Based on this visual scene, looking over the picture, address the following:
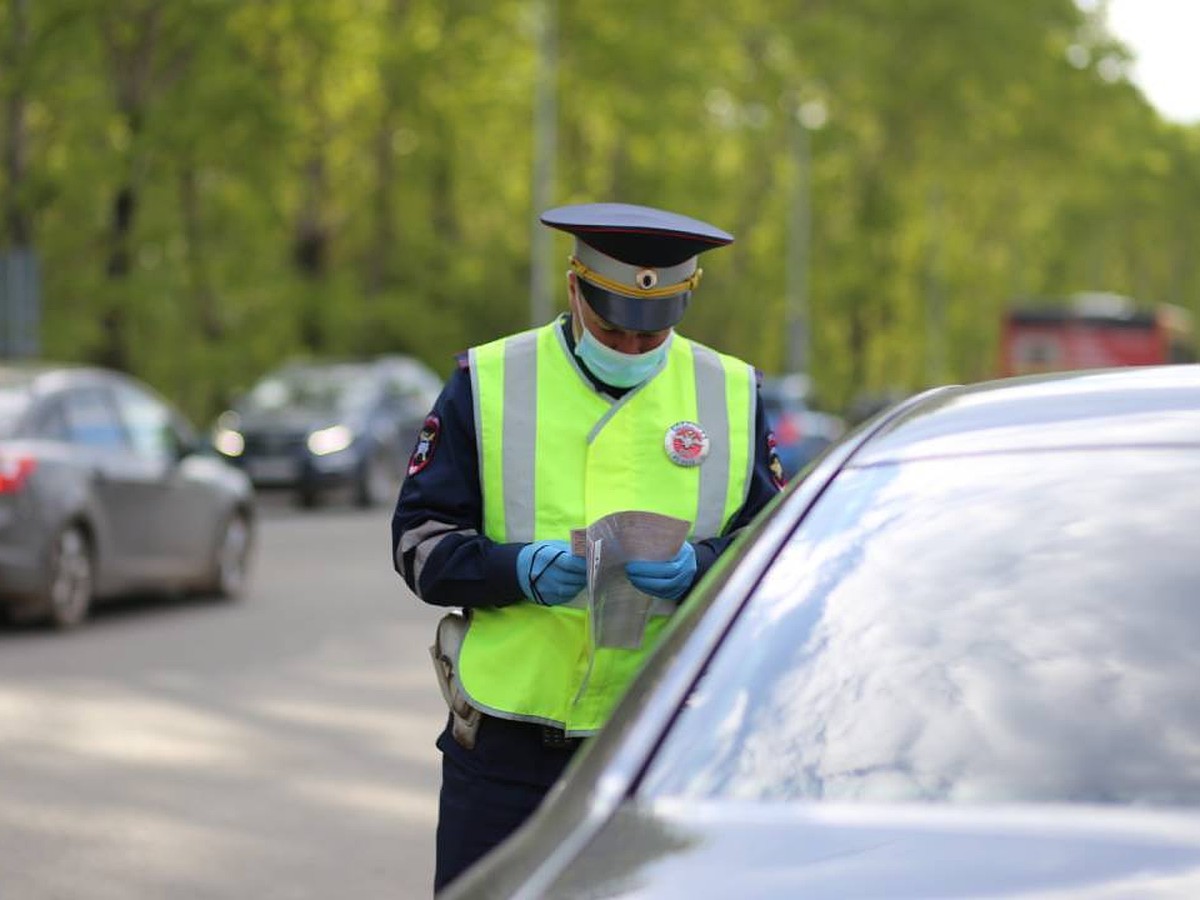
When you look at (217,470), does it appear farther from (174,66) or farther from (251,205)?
(251,205)

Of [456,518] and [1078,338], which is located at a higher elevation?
[456,518]

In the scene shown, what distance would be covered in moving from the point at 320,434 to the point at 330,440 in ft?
0.44

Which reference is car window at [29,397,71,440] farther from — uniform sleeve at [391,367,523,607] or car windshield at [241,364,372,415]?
car windshield at [241,364,372,415]

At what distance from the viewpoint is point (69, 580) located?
47.4 ft

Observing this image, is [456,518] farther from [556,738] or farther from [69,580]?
[69,580]

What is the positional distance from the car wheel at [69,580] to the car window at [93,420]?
1.84 ft

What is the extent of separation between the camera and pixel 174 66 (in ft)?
114

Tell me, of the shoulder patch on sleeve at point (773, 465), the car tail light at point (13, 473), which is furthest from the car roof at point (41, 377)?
the shoulder patch on sleeve at point (773, 465)

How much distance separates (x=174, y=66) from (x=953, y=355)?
5151 cm

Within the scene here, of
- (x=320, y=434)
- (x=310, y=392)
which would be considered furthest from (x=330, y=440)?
(x=310, y=392)

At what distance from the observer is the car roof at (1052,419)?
3039 mm

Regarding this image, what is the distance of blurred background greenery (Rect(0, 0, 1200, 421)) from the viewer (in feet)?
111

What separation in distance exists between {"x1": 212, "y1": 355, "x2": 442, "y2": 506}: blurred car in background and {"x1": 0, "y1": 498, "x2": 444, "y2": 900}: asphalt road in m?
14.1

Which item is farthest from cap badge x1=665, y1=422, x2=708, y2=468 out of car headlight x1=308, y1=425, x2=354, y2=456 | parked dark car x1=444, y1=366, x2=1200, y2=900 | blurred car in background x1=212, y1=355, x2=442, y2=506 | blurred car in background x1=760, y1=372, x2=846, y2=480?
car headlight x1=308, y1=425, x2=354, y2=456
